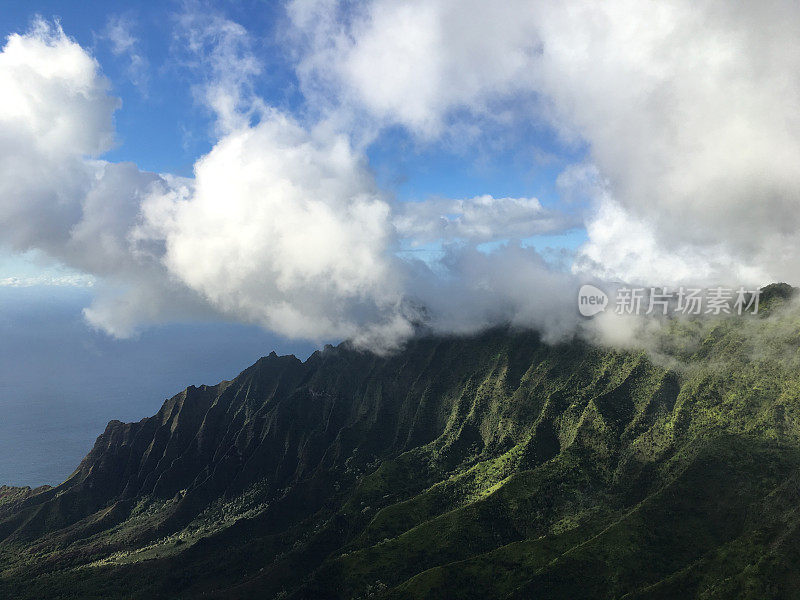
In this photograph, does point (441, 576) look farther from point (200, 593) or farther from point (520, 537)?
point (200, 593)

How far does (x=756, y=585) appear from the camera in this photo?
11619 centimetres

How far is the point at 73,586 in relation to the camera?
187250 mm

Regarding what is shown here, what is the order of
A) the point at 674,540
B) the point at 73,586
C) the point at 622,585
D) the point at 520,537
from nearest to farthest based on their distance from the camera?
the point at 622,585 → the point at 674,540 → the point at 520,537 → the point at 73,586

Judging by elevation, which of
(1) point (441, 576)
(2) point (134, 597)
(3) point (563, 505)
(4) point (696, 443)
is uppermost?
(4) point (696, 443)

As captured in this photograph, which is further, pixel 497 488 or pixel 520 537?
pixel 497 488

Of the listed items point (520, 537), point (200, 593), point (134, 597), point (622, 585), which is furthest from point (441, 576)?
point (134, 597)

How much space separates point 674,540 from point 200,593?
171 meters

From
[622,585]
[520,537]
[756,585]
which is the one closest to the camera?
[756,585]

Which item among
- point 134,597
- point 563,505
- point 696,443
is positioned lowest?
point 134,597

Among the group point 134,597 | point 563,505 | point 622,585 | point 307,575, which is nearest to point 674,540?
point 622,585

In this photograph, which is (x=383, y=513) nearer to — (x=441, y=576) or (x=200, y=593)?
(x=441, y=576)

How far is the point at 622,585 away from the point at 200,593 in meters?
152

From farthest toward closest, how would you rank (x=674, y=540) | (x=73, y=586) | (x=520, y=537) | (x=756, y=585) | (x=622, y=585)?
1. (x=73, y=586)
2. (x=520, y=537)
3. (x=674, y=540)
4. (x=622, y=585)
5. (x=756, y=585)

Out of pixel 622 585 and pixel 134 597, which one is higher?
pixel 622 585
